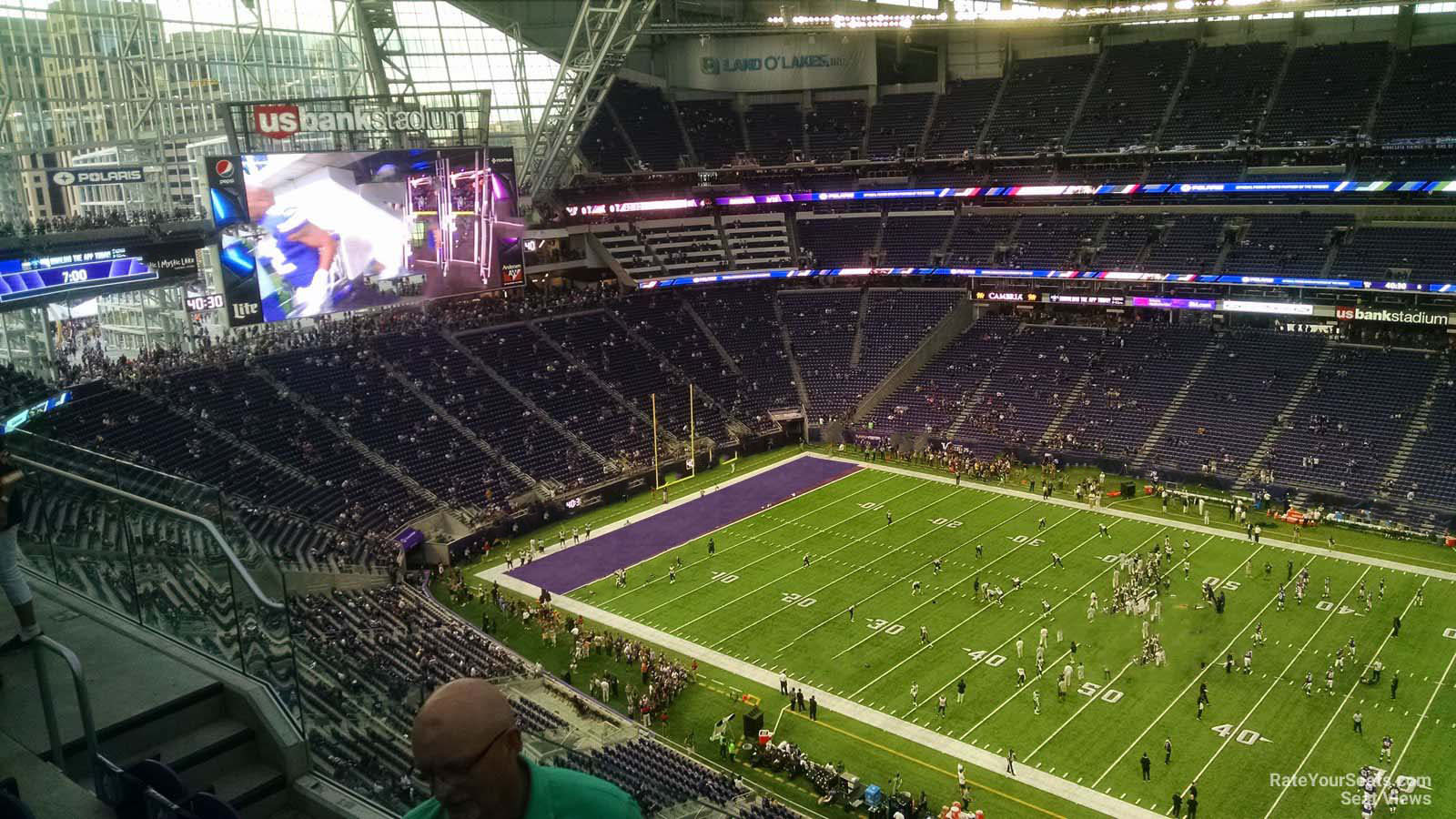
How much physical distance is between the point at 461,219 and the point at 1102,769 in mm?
35521

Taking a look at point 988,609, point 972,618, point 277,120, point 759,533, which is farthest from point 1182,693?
point 277,120

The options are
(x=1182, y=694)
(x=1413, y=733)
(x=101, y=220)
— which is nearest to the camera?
(x=1413, y=733)

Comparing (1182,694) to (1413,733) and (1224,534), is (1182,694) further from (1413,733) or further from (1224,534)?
(1224,534)

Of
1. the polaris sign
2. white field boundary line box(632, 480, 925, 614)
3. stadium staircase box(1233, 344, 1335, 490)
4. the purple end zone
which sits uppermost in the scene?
the polaris sign

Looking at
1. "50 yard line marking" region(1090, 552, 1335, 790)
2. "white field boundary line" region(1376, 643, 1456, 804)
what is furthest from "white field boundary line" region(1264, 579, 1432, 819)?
"50 yard line marking" region(1090, 552, 1335, 790)

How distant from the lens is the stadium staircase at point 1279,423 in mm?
45344

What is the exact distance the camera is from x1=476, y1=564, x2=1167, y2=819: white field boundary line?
24.4 metres

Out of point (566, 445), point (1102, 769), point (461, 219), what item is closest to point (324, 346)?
point (461, 219)

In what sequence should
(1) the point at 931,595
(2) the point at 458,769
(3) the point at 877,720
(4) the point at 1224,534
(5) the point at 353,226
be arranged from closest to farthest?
(2) the point at 458,769, (3) the point at 877,720, (1) the point at 931,595, (4) the point at 1224,534, (5) the point at 353,226

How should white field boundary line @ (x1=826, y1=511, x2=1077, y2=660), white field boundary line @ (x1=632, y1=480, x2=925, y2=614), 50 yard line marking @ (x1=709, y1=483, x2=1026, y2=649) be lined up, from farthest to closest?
white field boundary line @ (x1=632, y1=480, x2=925, y2=614) → 50 yard line marking @ (x1=709, y1=483, x2=1026, y2=649) → white field boundary line @ (x1=826, y1=511, x2=1077, y2=660)

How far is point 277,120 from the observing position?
4266 centimetres

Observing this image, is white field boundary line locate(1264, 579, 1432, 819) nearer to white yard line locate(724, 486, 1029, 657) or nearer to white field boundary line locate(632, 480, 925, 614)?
white yard line locate(724, 486, 1029, 657)
